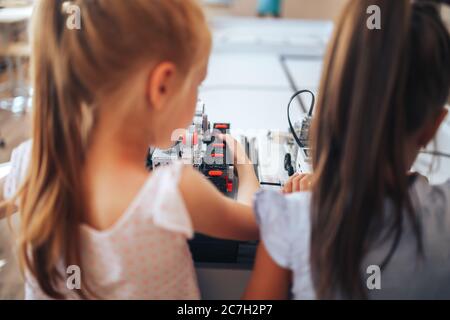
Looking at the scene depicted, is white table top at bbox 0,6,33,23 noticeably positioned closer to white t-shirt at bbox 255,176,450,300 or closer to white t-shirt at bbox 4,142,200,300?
white t-shirt at bbox 4,142,200,300

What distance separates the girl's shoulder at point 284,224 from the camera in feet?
2.14

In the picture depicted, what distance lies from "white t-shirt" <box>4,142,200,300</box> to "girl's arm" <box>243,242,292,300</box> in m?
0.13

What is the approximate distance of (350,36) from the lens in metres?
0.57

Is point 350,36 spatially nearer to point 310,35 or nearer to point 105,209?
point 105,209

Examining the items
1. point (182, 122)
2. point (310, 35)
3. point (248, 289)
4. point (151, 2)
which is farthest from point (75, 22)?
point (310, 35)

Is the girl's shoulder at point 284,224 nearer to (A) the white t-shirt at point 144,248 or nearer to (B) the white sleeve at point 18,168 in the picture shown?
(A) the white t-shirt at point 144,248

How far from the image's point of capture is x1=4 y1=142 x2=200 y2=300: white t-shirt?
61cm

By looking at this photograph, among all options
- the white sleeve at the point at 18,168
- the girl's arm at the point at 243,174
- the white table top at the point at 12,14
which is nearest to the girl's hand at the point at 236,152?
the girl's arm at the point at 243,174

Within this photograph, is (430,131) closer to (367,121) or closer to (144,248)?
(367,121)

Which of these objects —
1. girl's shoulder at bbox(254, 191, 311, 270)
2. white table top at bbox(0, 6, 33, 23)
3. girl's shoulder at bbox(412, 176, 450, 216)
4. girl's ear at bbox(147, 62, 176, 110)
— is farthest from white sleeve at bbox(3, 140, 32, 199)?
white table top at bbox(0, 6, 33, 23)

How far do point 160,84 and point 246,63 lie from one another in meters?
2.85

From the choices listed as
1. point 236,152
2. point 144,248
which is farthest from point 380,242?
point 236,152

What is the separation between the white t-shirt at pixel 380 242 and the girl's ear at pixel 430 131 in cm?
7

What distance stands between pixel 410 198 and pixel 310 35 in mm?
3695
